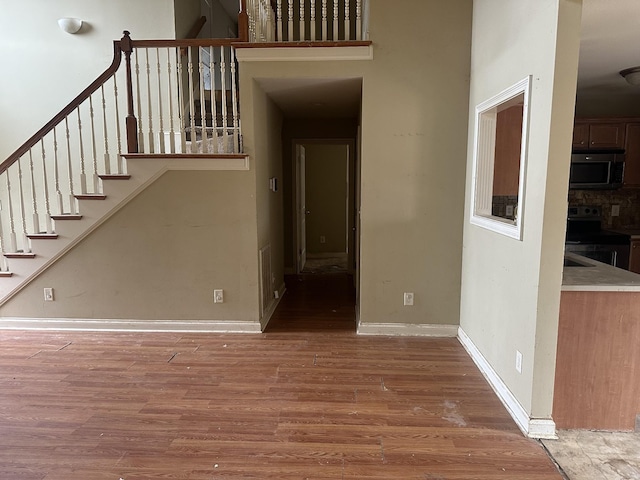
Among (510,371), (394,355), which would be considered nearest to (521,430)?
(510,371)

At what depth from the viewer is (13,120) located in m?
4.71

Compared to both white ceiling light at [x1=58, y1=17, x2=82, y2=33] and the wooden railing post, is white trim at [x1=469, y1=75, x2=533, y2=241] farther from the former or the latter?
white ceiling light at [x1=58, y1=17, x2=82, y2=33]

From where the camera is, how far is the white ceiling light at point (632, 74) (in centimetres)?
349

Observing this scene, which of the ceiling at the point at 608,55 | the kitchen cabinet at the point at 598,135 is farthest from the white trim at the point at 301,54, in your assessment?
the kitchen cabinet at the point at 598,135

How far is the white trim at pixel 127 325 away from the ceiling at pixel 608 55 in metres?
3.42

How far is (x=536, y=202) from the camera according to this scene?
213 centimetres

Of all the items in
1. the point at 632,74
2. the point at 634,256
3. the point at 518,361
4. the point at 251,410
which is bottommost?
the point at 251,410

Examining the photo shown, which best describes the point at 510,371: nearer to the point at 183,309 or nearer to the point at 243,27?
the point at 183,309

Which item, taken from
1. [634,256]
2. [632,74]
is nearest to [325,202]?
[634,256]

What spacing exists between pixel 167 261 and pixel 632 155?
5.09 meters

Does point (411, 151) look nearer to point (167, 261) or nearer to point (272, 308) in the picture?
point (272, 308)

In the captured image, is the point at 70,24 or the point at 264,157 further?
the point at 70,24

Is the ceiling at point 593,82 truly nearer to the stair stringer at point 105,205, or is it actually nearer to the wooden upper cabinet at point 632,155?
the wooden upper cabinet at point 632,155

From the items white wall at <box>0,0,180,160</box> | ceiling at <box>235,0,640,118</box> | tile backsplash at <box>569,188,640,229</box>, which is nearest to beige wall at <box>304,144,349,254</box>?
ceiling at <box>235,0,640,118</box>
